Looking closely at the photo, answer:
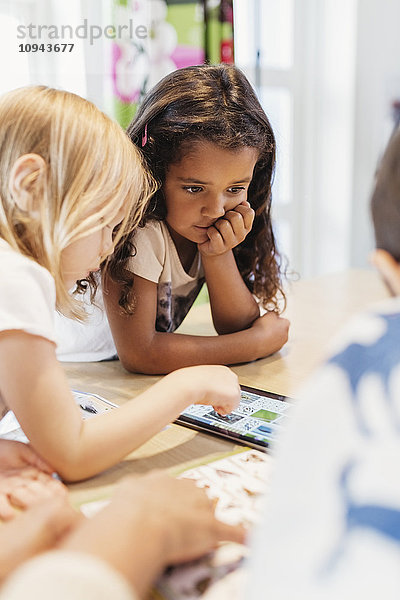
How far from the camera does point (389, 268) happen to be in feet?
1.65

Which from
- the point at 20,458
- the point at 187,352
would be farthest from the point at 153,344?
the point at 20,458

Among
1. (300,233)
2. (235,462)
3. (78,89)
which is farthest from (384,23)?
(235,462)

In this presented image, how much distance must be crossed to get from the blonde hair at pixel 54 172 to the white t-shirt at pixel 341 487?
1.28 feet

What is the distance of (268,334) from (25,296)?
59 centimetres

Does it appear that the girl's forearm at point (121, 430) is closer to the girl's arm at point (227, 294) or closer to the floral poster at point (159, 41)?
the girl's arm at point (227, 294)

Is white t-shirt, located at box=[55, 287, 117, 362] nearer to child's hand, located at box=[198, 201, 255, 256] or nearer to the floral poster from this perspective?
child's hand, located at box=[198, 201, 255, 256]

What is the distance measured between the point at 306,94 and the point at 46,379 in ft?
8.79

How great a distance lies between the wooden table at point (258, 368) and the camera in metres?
0.69

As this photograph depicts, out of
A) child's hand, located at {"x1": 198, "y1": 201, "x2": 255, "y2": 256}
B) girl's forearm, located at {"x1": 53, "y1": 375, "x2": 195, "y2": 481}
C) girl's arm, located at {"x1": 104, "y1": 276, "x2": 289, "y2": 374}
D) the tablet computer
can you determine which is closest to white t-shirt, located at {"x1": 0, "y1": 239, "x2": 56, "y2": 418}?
girl's forearm, located at {"x1": 53, "y1": 375, "x2": 195, "y2": 481}

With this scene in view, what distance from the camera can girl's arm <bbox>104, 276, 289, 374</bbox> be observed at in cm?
102

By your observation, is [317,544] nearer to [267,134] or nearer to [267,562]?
[267,562]

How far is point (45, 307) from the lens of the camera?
617 mm

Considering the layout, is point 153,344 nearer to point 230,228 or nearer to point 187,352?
point 187,352

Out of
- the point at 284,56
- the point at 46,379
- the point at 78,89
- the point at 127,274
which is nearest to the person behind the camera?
the point at 46,379
